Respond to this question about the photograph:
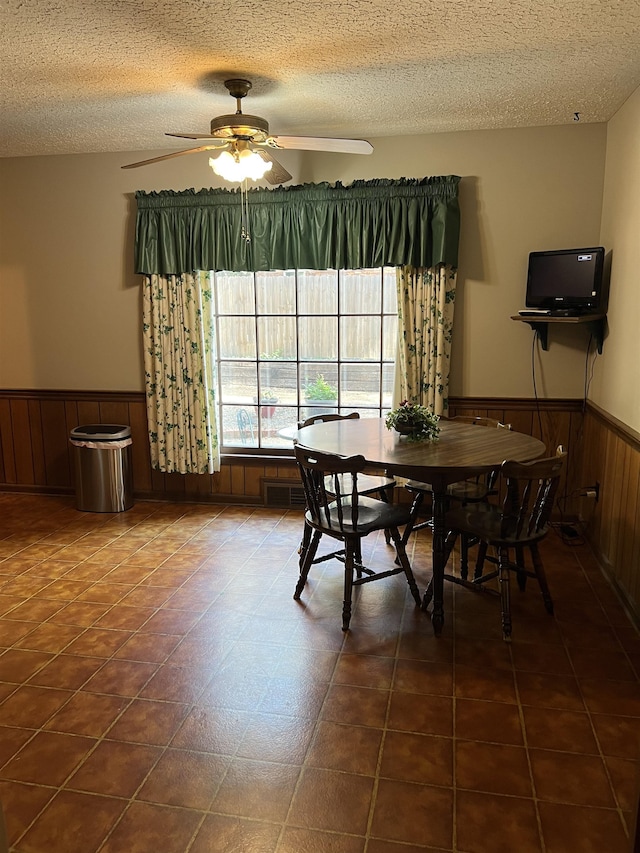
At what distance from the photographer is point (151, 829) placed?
1862mm

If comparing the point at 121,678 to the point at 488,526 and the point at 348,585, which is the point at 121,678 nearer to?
the point at 348,585

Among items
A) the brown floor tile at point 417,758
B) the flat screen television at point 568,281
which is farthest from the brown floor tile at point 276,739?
the flat screen television at point 568,281

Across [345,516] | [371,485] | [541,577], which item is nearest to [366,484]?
[371,485]

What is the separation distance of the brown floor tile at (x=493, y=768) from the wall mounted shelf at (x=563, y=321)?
100 inches

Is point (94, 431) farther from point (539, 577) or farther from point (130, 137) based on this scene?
point (539, 577)

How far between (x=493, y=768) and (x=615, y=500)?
1915 mm

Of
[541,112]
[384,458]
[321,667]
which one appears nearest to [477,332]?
[541,112]

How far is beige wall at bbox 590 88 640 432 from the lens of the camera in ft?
10.8

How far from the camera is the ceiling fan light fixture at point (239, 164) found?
312 cm

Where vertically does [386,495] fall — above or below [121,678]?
above

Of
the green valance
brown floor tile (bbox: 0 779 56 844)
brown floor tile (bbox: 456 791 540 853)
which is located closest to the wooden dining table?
brown floor tile (bbox: 456 791 540 853)

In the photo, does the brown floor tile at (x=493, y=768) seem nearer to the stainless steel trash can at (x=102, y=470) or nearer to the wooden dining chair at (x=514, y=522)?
the wooden dining chair at (x=514, y=522)

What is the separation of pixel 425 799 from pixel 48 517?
144 inches

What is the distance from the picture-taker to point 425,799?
1964 millimetres
